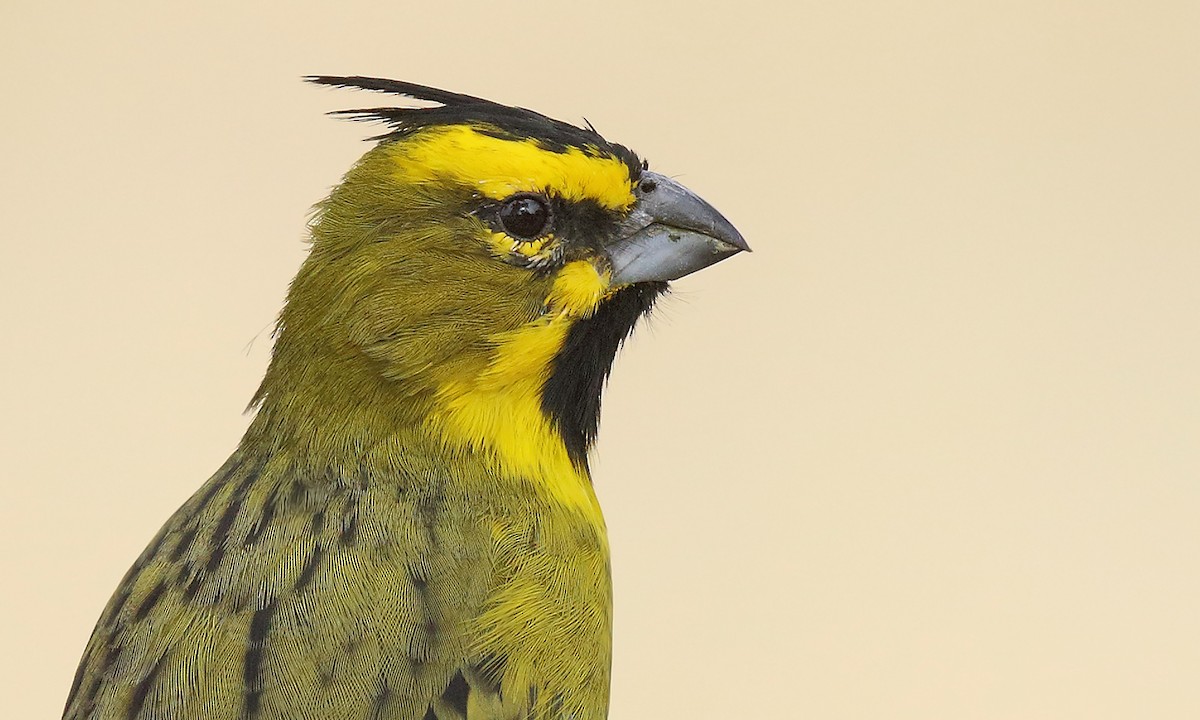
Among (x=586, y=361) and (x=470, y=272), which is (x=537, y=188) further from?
(x=586, y=361)

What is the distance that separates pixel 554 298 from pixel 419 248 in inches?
8.4

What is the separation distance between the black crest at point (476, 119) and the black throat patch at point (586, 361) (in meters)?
0.20

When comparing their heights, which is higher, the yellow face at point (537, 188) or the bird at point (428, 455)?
the yellow face at point (537, 188)

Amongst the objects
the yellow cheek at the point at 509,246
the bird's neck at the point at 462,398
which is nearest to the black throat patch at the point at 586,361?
the bird's neck at the point at 462,398

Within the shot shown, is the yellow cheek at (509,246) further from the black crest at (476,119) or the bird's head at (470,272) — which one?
the black crest at (476,119)

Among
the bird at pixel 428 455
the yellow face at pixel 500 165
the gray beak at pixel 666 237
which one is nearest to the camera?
the bird at pixel 428 455

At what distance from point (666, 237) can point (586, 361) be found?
0.77 feet

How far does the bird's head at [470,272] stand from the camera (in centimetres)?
196

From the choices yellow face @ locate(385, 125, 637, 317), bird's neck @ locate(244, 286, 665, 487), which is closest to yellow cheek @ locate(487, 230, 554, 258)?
yellow face @ locate(385, 125, 637, 317)

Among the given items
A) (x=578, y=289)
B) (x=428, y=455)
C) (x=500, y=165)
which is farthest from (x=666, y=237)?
(x=428, y=455)

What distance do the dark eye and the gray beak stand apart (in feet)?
0.44

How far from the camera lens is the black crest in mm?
1973

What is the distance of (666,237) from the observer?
82.7 inches

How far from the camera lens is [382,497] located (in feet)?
6.41
